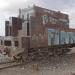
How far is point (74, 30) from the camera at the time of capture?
24.0 metres

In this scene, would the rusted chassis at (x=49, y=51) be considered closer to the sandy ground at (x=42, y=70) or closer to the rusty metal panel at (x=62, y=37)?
the rusty metal panel at (x=62, y=37)

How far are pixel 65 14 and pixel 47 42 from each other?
7278 millimetres

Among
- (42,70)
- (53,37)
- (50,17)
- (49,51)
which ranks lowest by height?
(42,70)

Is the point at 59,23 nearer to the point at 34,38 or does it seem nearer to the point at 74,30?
the point at 74,30

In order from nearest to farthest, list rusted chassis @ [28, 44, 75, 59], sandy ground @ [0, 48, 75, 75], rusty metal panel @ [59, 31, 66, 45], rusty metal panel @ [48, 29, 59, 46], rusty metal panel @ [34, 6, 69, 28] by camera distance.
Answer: sandy ground @ [0, 48, 75, 75] < rusted chassis @ [28, 44, 75, 59] < rusty metal panel @ [34, 6, 69, 28] < rusty metal panel @ [48, 29, 59, 46] < rusty metal panel @ [59, 31, 66, 45]

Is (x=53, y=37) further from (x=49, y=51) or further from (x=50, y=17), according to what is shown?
(x=50, y=17)

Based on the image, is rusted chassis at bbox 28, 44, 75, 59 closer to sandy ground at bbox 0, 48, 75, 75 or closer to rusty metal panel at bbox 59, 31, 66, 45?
rusty metal panel at bbox 59, 31, 66, 45

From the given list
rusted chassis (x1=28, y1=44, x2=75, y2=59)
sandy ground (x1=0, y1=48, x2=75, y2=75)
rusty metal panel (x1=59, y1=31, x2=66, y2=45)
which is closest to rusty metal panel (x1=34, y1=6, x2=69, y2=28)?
rusty metal panel (x1=59, y1=31, x2=66, y2=45)

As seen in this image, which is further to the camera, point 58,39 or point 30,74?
point 58,39

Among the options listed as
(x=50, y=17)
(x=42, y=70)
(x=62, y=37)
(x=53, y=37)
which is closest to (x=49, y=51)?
(x=53, y=37)

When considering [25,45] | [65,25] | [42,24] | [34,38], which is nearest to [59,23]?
[65,25]

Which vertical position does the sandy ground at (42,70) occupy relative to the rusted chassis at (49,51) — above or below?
below

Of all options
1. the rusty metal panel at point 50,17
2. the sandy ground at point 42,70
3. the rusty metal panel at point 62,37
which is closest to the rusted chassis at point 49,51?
the rusty metal panel at point 62,37

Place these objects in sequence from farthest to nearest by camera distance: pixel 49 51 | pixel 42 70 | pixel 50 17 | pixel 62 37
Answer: pixel 62 37
pixel 50 17
pixel 49 51
pixel 42 70
